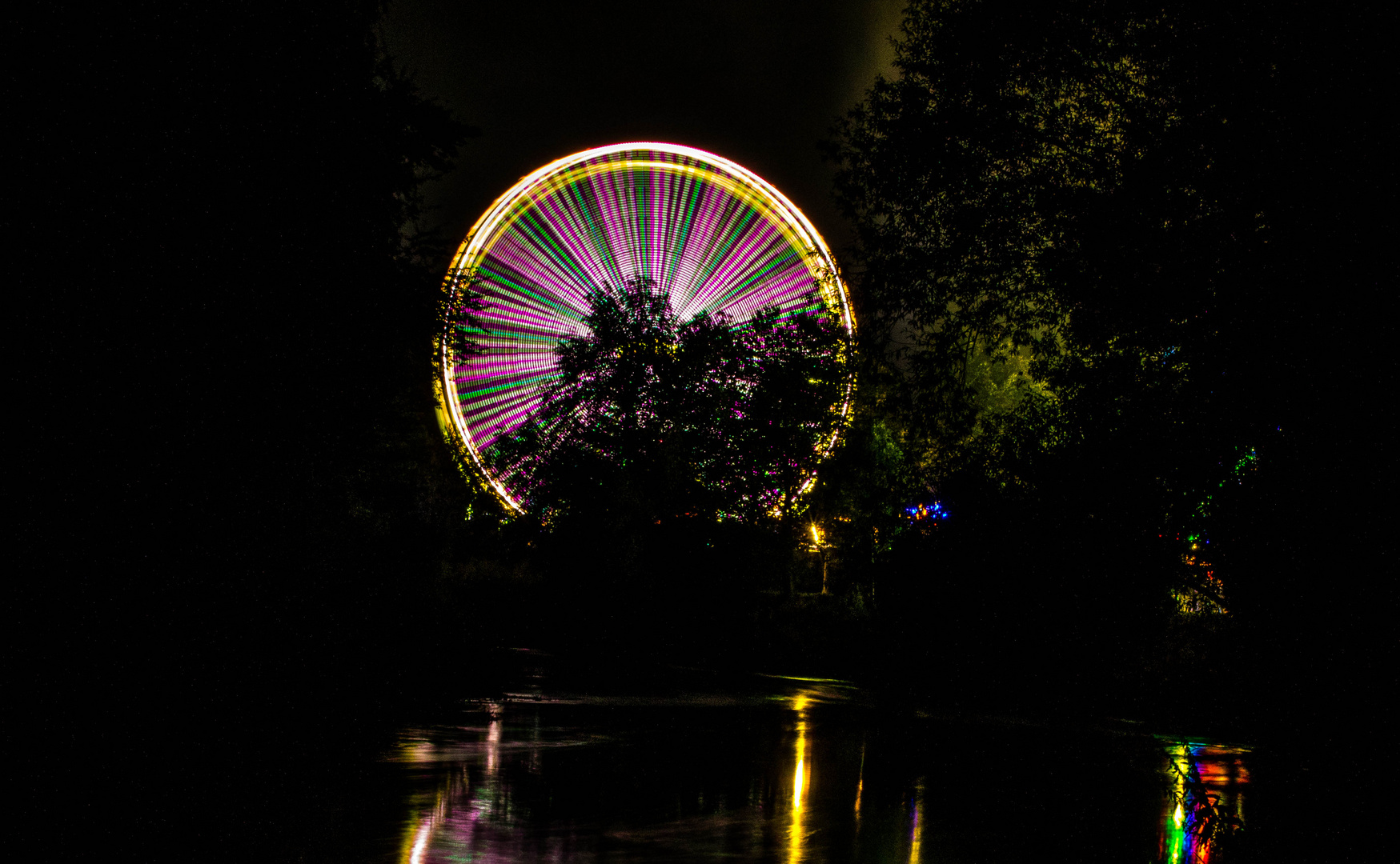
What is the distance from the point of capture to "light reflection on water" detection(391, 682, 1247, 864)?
17.5ft

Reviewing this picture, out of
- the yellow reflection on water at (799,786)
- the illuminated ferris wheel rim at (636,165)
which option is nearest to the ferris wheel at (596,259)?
the illuminated ferris wheel rim at (636,165)

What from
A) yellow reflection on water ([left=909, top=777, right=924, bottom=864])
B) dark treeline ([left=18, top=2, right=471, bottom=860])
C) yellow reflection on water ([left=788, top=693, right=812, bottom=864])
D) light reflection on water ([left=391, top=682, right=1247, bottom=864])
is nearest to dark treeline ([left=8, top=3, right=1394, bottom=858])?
dark treeline ([left=18, top=2, right=471, bottom=860])

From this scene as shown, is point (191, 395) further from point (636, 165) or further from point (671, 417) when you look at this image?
point (636, 165)

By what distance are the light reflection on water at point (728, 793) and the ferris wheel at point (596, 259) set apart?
1371 cm

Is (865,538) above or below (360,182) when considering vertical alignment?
below

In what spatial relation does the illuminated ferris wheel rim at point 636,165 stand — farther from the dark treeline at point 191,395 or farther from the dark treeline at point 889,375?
the dark treeline at point 191,395

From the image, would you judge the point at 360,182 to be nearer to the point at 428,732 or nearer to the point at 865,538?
the point at 428,732

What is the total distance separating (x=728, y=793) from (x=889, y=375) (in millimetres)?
7230

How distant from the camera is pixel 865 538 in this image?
15.6m

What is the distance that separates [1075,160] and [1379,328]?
745cm

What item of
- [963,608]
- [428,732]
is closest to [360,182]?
[428,732]

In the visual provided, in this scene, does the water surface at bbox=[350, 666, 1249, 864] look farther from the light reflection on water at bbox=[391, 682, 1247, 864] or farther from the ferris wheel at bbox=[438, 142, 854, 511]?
the ferris wheel at bbox=[438, 142, 854, 511]

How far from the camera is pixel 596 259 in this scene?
24234 millimetres

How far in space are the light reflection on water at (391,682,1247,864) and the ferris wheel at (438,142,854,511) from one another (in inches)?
540
